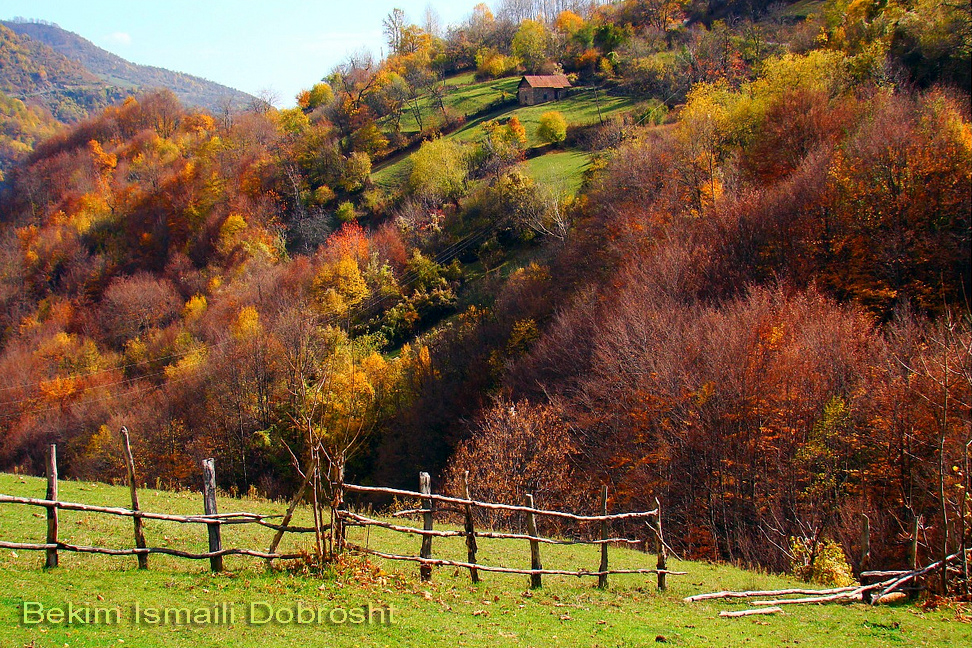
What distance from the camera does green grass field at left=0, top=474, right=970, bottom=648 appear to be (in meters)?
6.92

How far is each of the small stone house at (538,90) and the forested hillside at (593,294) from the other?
387 cm

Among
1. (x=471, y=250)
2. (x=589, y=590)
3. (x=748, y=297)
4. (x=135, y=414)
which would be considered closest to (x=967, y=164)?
(x=748, y=297)

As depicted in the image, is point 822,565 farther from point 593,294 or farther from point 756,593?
point 593,294

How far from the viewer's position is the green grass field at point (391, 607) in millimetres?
6918

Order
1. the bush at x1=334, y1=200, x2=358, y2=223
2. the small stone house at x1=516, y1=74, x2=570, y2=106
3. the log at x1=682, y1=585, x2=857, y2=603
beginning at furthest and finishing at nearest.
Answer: the small stone house at x1=516, y1=74, x2=570, y2=106
the bush at x1=334, y1=200, x2=358, y2=223
the log at x1=682, y1=585, x2=857, y2=603

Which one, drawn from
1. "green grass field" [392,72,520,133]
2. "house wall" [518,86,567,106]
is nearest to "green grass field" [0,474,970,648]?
"house wall" [518,86,567,106]

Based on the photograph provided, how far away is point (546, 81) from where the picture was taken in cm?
9631

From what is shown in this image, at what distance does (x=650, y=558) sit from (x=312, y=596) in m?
10.9

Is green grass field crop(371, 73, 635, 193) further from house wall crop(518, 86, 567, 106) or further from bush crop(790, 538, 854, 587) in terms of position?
bush crop(790, 538, 854, 587)

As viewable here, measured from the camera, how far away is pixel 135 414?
48.8m

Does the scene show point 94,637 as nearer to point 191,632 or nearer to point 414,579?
point 191,632

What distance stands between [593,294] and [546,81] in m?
68.4

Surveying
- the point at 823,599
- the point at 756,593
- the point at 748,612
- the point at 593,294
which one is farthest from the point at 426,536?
the point at 593,294

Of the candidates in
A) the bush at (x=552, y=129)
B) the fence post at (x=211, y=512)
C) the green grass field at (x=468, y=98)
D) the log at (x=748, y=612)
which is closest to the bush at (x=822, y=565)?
the log at (x=748, y=612)
